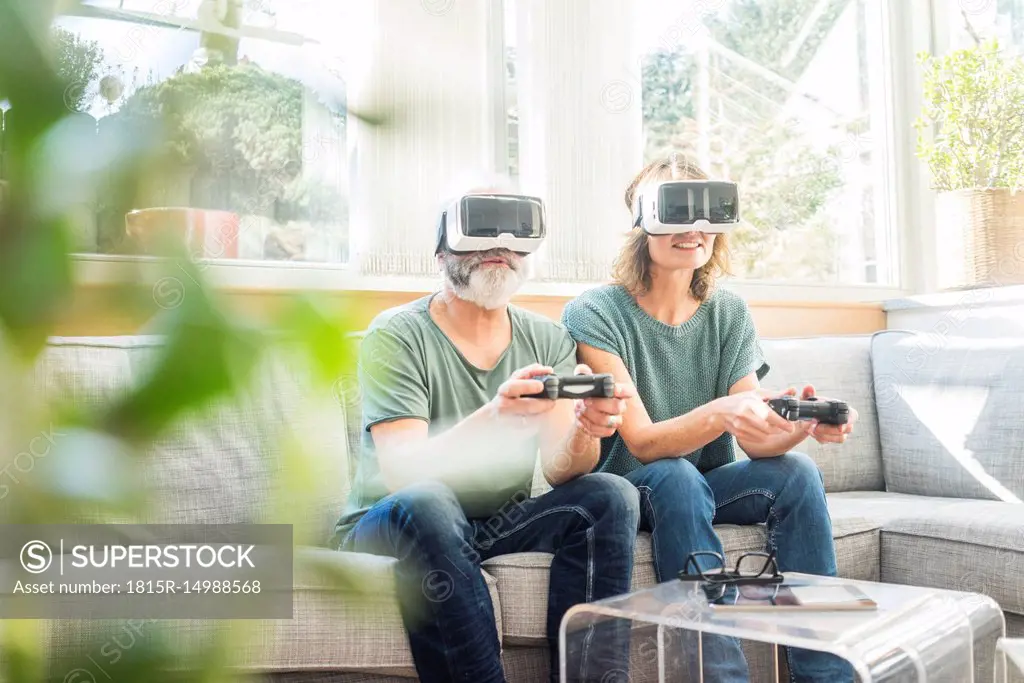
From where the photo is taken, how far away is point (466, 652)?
145cm

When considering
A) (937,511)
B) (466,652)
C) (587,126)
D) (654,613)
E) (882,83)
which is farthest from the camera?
(882,83)

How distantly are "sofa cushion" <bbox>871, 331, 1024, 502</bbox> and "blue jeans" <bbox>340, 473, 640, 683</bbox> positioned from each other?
1017 mm

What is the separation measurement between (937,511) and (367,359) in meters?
1.94

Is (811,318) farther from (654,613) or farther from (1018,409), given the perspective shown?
(654,613)

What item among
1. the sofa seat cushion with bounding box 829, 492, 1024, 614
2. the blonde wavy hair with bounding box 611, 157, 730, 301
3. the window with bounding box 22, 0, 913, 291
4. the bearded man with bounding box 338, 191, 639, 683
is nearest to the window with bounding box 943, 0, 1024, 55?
the window with bounding box 22, 0, 913, 291

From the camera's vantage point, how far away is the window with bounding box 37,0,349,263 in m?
0.22

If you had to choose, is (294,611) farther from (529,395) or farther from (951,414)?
(951,414)

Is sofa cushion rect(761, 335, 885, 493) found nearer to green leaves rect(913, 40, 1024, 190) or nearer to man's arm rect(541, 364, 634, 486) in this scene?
green leaves rect(913, 40, 1024, 190)

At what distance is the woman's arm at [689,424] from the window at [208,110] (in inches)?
57.6

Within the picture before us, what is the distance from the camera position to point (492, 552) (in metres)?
1.67

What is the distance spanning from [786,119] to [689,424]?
1765mm

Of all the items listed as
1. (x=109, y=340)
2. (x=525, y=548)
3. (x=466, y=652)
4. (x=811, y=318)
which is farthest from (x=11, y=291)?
(x=811, y=318)

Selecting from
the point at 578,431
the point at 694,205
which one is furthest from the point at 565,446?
the point at 694,205

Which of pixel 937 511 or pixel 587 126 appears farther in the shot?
pixel 587 126
